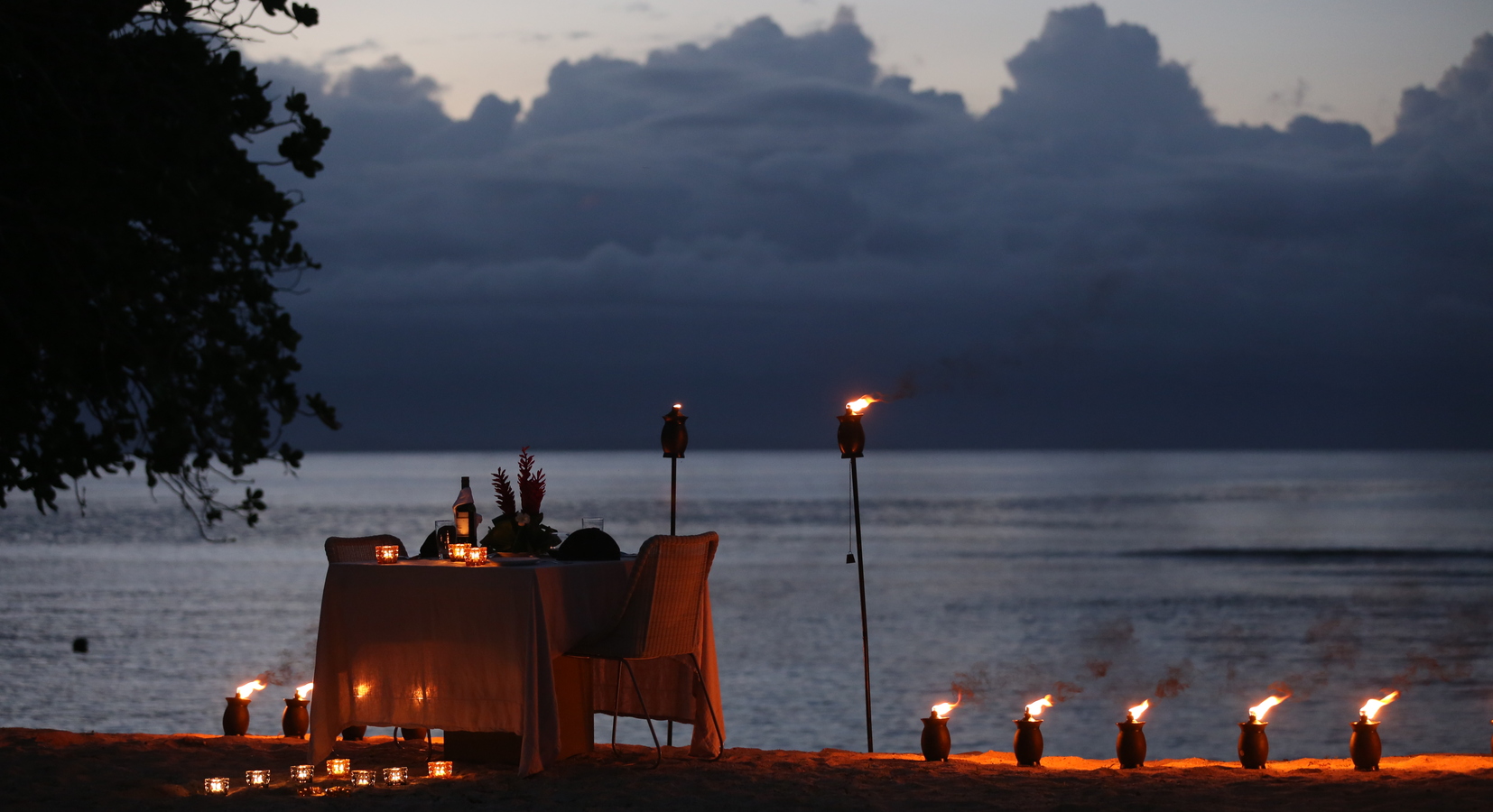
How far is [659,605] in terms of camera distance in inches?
200

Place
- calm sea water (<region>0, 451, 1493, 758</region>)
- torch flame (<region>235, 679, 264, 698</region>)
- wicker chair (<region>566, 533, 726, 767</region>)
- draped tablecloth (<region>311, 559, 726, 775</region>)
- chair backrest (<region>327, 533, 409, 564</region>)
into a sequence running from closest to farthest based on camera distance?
draped tablecloth (<region>311, 559, 726, 775</region>)
wicker chair (<region>566, 533, 726, 767</region>)
chair backrest (<region>327, 533, 409, 564</region>)
torch flame (<region>235, 679, 264, 698</region>)
calm sea water (<region>0, 451, 1493, 758</region>)

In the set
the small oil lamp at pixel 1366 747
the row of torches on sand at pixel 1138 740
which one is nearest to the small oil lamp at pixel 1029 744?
the row of torches on sand at pixel 1138 740

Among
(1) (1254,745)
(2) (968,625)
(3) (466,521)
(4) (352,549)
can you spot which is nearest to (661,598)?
(3) (466,521)

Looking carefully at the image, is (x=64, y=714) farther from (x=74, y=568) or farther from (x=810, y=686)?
(x=74, y=568)

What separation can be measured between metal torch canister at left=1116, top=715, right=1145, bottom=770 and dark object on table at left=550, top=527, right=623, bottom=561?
7.03ft

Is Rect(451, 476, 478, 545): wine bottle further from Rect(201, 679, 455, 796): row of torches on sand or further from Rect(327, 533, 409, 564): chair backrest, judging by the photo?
Rect(201, 679, 455, 796): row of torches on sand

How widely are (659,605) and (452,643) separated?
30.9 inches

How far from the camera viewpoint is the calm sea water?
9898mm

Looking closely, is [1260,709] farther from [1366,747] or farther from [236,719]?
[236,719]

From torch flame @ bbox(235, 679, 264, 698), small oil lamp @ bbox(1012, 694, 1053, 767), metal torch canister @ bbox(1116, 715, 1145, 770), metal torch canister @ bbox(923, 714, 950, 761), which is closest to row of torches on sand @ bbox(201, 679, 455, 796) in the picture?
torch flame @ bbox(235, 679, 264, 698)

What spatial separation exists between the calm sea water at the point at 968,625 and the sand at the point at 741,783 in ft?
11.8

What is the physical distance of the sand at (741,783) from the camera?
450 cm

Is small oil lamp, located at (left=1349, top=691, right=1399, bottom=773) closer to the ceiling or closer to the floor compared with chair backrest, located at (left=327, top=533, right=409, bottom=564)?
closer to the floor

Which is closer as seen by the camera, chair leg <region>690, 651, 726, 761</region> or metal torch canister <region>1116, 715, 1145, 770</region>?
metal torch canister <region>1116, 715, 1145, 770</region>
